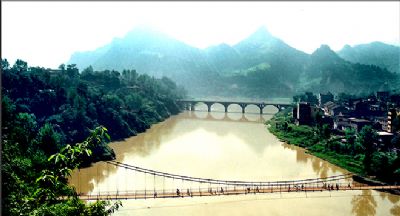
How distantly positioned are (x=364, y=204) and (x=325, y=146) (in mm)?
7788

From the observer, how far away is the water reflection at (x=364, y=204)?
11.7m

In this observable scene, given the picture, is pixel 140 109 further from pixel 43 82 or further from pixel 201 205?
pixel 201 205

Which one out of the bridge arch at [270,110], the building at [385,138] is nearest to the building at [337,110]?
the bridge arch at [270,110]

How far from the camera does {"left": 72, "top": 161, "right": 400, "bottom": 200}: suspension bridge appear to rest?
38.0 ft

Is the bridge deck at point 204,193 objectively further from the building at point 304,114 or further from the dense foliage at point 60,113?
the building at point 304,114

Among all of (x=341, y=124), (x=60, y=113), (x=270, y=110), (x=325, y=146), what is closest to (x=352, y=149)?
(x=325, y=146)

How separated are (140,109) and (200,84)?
143ft

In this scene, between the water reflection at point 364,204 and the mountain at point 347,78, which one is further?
the mountain at point 347,78

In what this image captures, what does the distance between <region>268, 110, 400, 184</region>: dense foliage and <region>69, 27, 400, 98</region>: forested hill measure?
37190 millimetres

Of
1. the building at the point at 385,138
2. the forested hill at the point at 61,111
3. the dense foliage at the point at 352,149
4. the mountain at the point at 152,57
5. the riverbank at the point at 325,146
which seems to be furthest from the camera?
the mountain at the point at 152,57

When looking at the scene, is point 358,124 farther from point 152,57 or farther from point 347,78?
point 152,57

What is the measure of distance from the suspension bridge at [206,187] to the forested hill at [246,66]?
47092 millimetres

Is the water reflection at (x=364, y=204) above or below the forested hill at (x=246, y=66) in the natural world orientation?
below

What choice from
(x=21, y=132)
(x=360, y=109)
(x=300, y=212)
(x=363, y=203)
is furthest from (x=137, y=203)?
(x=360, y=109)
